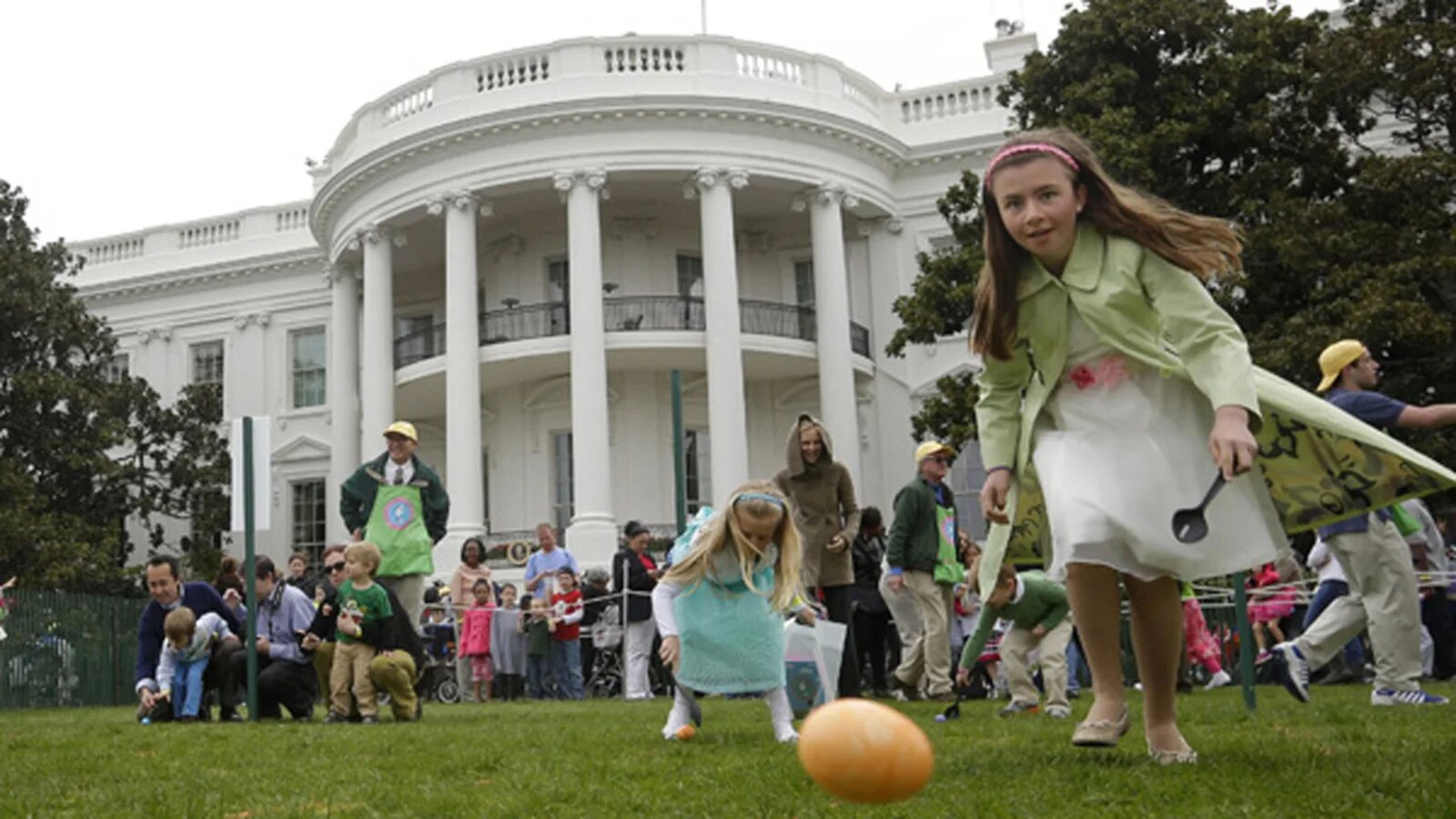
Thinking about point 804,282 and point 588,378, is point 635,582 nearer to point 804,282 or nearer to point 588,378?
point 588,378

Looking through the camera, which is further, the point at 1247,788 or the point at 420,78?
the point at 420,78

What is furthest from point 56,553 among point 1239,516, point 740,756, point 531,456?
point 1239,516

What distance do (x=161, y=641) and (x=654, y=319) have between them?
63.4ft

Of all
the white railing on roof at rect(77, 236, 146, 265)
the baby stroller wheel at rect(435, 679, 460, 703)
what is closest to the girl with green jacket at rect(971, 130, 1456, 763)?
the baby stroller wheel at rect(435, 679, 460, 703)

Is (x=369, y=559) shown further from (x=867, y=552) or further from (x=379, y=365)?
(x=379, y=365)

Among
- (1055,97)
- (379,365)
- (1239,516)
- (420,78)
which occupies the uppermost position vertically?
(420,78)

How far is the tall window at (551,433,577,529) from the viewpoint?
30.8 meters

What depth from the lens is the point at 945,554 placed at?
11.1 m

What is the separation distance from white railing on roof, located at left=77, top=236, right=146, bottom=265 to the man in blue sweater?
96.9ft

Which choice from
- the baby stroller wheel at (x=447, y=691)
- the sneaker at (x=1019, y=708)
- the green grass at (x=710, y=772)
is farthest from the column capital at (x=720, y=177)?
the green grass at (x=710, y=772)

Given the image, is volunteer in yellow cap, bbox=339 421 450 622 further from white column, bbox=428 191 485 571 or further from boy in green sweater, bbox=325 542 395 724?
white column, bbox=428 191 485 571

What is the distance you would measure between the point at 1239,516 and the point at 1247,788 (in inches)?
32.5

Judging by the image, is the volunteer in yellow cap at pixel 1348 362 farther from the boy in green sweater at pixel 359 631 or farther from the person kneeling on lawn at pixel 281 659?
the person kneeling on lawn at pixel 281 659

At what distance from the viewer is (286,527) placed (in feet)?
116
